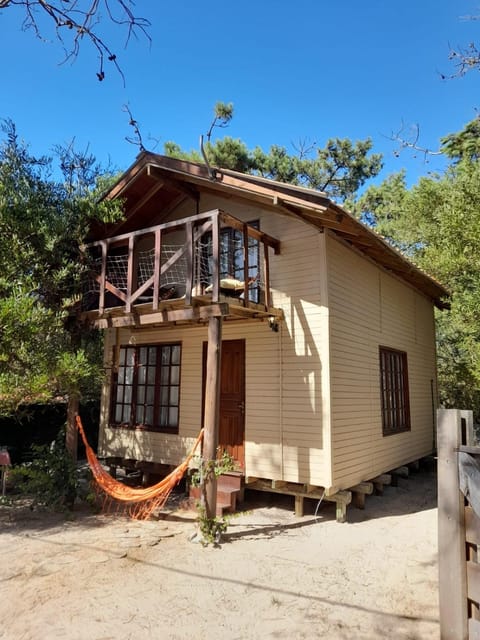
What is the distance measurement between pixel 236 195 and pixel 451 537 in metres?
5.84

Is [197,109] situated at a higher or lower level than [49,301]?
higher

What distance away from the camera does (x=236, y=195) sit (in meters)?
7.21

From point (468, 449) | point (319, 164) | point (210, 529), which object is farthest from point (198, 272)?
point (319, 164)

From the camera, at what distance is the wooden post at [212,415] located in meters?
5.28

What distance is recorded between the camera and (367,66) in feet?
31.5

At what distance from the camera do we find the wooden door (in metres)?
6.94

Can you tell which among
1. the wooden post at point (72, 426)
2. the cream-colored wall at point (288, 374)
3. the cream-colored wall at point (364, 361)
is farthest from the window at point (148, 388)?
the cream-colored wall at point (364, 361)

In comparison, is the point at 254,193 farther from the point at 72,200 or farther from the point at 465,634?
the point at 465,634

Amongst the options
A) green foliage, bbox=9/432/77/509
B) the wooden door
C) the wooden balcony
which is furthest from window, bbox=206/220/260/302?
green foliage, bbox=9/432/77/509

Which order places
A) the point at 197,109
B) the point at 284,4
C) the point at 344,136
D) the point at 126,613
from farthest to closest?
the point at 344,136 < the point at 197,109 < the point at 284,4 < the point at 126,613

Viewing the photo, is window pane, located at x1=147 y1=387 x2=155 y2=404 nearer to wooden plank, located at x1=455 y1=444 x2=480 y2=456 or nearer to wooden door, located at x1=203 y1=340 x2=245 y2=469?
wooden door, located at x1=203 y1=340 x2=245 y2=469

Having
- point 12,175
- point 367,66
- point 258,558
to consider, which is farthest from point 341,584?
point 367,66

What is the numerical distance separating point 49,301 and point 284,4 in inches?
221

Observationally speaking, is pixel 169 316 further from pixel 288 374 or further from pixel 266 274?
pixel 288 374
